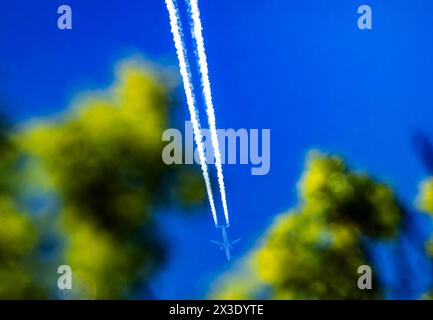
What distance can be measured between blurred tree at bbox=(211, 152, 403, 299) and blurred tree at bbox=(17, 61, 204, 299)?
1.23 meters

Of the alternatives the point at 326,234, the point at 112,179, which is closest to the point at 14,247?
the point at 112,179

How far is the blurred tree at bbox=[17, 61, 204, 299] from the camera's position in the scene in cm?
775

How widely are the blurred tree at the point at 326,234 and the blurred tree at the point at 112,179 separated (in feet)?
4.04

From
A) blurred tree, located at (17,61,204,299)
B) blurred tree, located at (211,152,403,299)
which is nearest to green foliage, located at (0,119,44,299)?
blurred tree, located at (17,61,204,299)

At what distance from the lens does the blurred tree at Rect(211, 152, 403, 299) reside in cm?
787

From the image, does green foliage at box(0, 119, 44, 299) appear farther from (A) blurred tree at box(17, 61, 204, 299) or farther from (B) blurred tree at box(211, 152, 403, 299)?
(B) blurred tree at box(211, 152, 403, 299)

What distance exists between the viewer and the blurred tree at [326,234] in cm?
787

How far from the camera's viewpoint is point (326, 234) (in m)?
8.18

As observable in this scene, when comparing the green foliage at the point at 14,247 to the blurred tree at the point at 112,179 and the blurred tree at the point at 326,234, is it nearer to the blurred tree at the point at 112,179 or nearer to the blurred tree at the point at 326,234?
the blurred tree at the point at 112,179


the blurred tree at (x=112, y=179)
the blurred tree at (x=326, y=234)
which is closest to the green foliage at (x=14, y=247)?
the blurred tree at (x=112, y=179)

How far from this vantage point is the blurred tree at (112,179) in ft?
25.4

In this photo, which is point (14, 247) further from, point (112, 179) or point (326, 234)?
point (326, 234)

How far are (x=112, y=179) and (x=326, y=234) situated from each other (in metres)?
2.76
